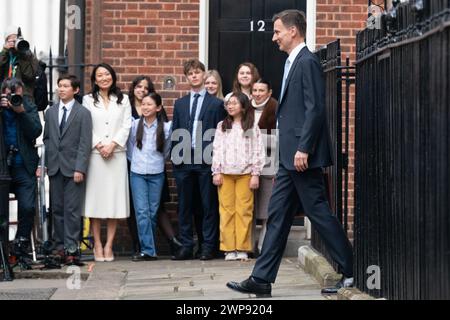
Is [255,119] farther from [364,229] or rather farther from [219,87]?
[364,229]

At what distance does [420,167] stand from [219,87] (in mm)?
6492

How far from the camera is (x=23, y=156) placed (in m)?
11.4

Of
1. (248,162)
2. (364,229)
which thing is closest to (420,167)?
(364,229)

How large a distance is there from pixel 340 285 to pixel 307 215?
0.63m

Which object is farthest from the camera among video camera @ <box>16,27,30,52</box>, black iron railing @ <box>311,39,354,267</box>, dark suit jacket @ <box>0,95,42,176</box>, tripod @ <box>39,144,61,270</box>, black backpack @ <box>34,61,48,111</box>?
black backpack @ <box>34,61,48,111</box>

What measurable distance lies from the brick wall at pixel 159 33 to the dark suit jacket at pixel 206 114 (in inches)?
23.2

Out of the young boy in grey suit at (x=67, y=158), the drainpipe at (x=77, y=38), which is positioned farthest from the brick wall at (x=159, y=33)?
the young boy in grey suit at (x=67, y=158)

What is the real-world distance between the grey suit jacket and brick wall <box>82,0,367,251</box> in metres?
1.02

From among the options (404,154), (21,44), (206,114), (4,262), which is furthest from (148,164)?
(404,154)

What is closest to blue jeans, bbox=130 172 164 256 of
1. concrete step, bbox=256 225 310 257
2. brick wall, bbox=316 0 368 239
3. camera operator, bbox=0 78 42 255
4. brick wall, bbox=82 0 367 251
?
brick wall, bbox=82 0 367 251

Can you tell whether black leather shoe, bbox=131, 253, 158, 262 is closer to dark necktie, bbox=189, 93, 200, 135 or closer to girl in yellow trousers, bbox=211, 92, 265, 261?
girl in yellow trousers, bbox=211, 92, 265, 261

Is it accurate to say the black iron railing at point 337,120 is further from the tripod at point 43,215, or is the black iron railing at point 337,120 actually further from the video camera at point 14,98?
the tripod at point 43,215

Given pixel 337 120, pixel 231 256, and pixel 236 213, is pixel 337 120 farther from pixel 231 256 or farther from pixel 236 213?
pixel 231 256

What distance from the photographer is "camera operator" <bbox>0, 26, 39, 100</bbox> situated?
11.6 m
